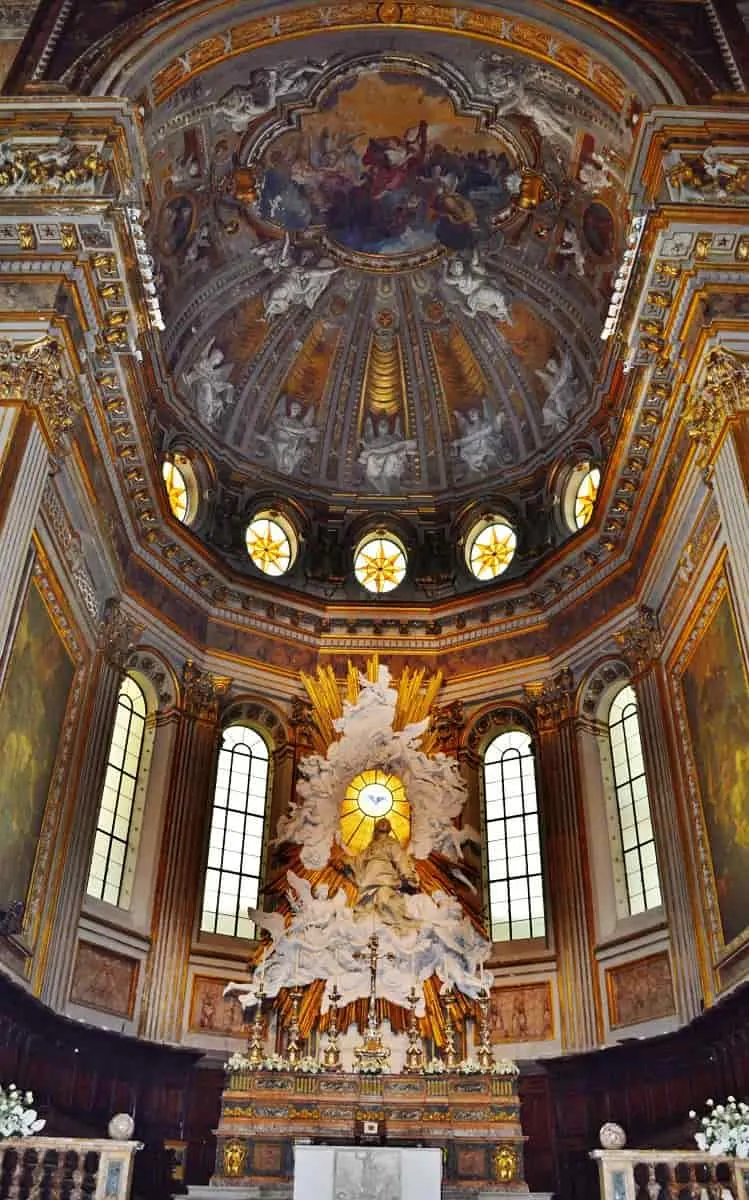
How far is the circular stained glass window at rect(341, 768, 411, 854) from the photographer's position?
2022 centimetres

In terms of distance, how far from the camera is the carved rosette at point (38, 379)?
48.3 ft

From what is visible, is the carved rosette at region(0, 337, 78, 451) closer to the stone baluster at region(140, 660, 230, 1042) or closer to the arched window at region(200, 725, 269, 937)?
the stone baluster at region(140, 660, 230, 1042)

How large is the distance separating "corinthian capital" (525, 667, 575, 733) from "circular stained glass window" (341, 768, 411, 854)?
3064mm

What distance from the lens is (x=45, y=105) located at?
16.5 meters

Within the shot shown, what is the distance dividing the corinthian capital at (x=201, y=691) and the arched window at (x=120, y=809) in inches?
34.9

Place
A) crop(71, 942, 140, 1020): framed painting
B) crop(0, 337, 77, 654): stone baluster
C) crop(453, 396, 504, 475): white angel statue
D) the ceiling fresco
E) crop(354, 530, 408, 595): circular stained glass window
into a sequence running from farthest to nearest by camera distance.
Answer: crop(453, 396, 504, 475): white angel statue → crop(354, 530, 408, 595): circular stained glass window → the ceiling fresco → crop(71, 942, 140, 1020): framed painting → crop(0, 337, 77, 654): stone baluster

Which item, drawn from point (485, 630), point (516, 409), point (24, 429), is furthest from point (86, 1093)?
point (516, 409)

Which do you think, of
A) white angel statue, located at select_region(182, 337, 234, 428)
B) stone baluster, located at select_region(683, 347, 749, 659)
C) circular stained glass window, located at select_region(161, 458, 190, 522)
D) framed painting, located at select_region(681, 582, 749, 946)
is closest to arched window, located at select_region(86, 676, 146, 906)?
circular stained glass window, located at select_region(161, 458, 190, 522)

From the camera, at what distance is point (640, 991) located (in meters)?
18.0

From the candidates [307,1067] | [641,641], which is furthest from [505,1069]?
[641,641]

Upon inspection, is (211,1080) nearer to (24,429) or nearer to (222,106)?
(24,429)

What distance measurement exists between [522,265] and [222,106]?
22.5 ft

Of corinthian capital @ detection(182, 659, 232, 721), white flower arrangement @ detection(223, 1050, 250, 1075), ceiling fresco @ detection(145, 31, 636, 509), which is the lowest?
white flower arrangement @ detection(223, 1050, 250, 1075)

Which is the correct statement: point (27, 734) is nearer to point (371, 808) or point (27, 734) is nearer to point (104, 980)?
point (104, 980)
